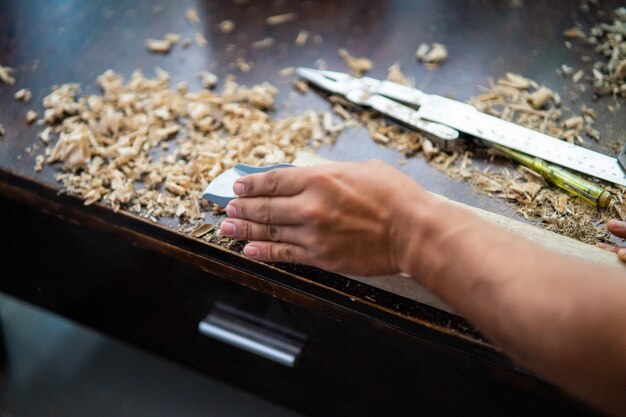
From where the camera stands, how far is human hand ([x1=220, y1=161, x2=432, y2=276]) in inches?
30.6

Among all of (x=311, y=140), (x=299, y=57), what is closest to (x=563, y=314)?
(x=311, y=140)

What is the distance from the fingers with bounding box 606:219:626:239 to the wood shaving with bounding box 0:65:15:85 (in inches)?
50.7

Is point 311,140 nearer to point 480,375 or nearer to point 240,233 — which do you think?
point 240,233

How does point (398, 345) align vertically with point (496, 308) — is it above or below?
below

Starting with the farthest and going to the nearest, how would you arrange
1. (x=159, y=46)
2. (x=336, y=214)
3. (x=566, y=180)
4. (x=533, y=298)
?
(x=159, y=46) < (x=566, y=180) < (x=336, y=214) < (x=533, y=298)

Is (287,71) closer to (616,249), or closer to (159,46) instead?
(159,46)

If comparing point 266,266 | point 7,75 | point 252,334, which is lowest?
point 252,334

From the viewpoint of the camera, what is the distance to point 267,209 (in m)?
0.88

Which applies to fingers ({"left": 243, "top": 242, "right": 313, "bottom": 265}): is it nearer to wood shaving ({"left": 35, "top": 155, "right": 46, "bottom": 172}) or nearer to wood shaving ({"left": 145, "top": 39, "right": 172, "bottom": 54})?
wood shaving ({"left": 35, "top": 155, "right": 46, "bottom": 172})

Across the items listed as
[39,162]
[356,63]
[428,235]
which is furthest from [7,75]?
[428,235]

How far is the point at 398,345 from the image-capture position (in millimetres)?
956

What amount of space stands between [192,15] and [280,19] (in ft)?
0.76

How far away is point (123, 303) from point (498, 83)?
0.98 meters

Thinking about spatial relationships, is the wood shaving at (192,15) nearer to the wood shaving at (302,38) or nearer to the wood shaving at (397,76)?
the wood shaving at (302,38)
